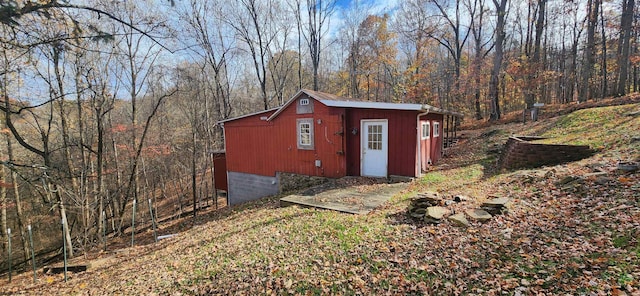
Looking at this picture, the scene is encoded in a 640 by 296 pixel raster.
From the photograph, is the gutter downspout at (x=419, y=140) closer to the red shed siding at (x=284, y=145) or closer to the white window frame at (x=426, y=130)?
the white window frame at (x=426, y=130)

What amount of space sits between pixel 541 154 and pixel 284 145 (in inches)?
330

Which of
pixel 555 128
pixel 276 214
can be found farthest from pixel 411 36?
pixel 276 214

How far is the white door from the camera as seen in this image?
361 inches

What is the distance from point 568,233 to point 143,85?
58.6 ft

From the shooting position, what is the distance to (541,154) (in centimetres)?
765

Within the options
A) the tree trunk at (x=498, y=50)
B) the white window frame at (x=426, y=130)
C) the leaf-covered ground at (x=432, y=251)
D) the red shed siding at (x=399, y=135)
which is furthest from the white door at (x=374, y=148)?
the tree trunk at (x=498, y=50)

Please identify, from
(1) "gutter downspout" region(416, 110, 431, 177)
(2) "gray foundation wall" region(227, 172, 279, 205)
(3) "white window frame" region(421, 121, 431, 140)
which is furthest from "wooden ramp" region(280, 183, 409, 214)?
(2) "gray foundation wall" region(227, 172, 279, 205)

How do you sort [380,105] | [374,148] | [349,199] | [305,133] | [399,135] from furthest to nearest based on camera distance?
[305,133] < [374,148] < [399,135] < [380,105] < [349,199]

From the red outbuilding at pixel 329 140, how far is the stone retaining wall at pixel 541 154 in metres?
2.61

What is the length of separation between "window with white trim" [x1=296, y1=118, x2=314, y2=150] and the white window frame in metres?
3.99

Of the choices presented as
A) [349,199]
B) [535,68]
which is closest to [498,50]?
[535,68]

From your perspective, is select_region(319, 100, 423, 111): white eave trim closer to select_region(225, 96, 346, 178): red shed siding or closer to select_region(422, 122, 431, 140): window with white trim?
select_region(225, 96, 346, 178): red shed siding

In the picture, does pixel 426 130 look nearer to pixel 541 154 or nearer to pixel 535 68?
pixel 541 154

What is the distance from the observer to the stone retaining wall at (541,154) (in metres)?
7.11
